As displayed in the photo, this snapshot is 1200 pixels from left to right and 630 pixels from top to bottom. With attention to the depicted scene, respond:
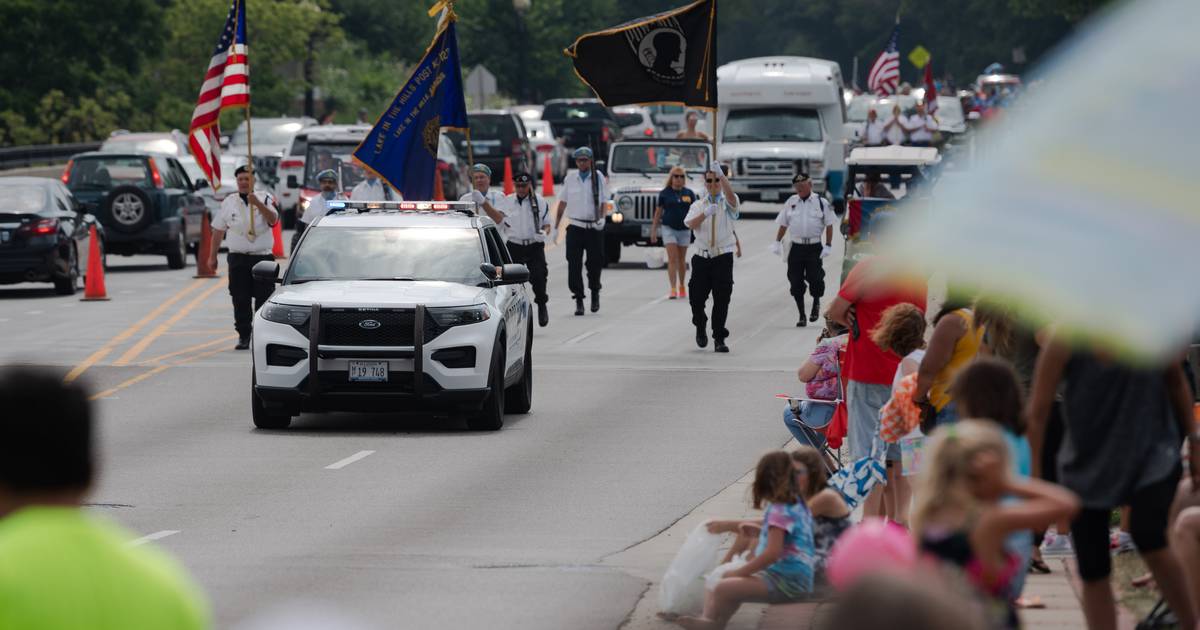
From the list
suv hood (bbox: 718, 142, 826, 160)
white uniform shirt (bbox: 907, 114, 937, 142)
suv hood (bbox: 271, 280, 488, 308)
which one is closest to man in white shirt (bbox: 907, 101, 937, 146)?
white uniform shirt (bbox: 907, 114, 937, 142)

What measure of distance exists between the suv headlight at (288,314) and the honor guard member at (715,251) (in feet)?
21.1

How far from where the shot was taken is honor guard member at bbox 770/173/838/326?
24.6 meters

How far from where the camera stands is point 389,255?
17.5 meters

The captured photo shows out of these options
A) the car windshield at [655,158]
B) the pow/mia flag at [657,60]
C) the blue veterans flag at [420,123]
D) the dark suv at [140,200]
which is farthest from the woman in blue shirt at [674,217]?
the dark suv at [140,200]

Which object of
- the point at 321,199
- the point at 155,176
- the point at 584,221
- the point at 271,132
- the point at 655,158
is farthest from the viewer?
the point at 271,132

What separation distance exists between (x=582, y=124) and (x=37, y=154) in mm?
17698

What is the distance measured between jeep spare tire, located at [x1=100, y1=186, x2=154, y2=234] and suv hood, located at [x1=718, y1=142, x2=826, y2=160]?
13.6 meters

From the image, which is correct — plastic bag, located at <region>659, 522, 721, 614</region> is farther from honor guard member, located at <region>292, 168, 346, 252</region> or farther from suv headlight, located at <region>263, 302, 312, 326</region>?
honor guard member, located at <region>292, 168, 346, 252</region>

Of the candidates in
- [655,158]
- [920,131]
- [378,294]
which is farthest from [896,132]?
[378,294]

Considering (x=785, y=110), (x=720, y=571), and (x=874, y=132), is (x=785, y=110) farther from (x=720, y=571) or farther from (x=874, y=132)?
(x=720, y=571)

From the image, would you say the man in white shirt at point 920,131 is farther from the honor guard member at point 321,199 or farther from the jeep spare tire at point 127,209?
the honor guard member at point 321,199

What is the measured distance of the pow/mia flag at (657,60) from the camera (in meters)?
23.1

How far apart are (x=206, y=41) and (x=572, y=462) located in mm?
50724

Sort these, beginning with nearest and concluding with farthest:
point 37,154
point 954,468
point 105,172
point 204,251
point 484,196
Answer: point 954,468 < point 484,196 < point 204,251 < point 105,172 < point 37,154
